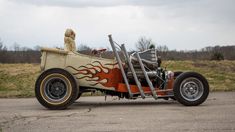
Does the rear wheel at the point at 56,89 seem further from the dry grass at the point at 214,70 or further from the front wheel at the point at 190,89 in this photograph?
the dry grass at the point at 214,70

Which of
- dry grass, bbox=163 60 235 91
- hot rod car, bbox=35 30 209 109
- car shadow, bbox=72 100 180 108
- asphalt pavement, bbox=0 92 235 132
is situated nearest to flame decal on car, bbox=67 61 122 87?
hot rod car, bbox=35 30 209 109

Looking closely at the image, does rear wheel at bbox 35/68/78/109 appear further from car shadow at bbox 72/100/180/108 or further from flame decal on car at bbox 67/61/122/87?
car shadow at bbox 72/100/180/108

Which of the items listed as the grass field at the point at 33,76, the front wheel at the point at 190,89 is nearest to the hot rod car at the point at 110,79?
the front wheel at the point at 190,89

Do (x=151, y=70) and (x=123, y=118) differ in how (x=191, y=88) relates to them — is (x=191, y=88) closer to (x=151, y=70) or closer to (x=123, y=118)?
(x=151, y=70)

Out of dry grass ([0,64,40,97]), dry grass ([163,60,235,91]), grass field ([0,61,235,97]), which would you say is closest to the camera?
grass field ([0,61,235,97])

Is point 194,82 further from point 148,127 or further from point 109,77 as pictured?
point 148,127

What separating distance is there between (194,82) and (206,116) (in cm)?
267

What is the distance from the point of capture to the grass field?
1864cm

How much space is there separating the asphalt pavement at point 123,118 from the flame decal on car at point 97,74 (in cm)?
62

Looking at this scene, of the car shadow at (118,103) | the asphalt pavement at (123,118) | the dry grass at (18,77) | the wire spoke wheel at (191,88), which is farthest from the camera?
the dry grass at (18,77)

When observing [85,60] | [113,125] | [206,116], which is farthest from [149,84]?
[113,125]

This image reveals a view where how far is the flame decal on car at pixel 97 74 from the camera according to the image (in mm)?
12570

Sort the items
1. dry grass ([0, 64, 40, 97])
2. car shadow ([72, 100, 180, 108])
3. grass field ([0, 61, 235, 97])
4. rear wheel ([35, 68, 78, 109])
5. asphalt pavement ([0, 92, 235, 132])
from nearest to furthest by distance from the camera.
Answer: asphalt pavement ([0, 92, 235, 132]) → rear wheel ([35, 68, 78, 109]) → car shadow ([72, 100, 180, 108]) → grass field ([0, 61, 235, 97]) → dry grass ([0, 64, 40, 97])

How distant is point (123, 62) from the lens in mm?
12797
